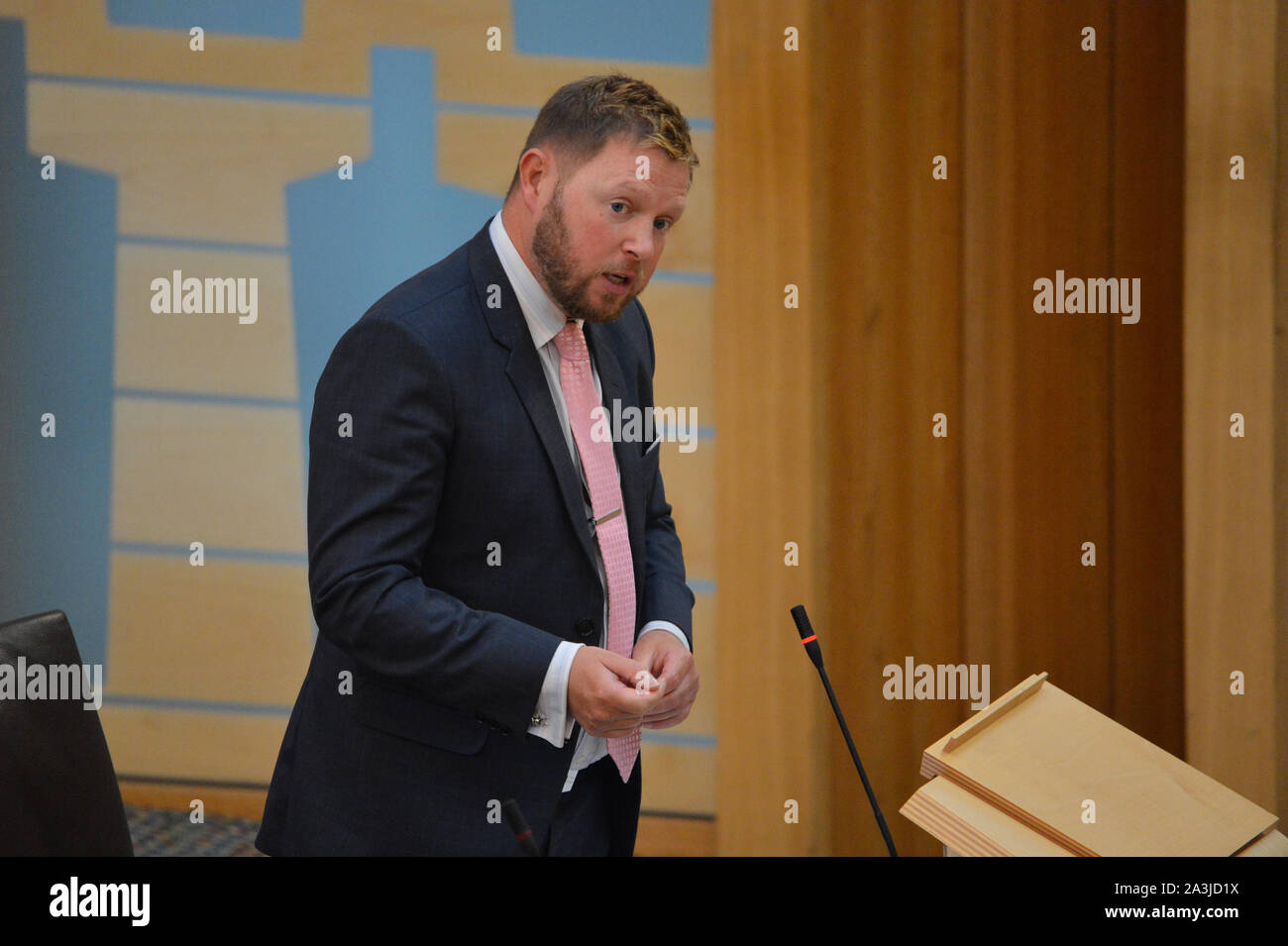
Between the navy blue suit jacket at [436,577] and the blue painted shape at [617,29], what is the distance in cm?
185

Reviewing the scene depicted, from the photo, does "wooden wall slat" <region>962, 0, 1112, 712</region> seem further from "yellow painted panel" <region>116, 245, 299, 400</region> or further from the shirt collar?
"yellow painted panel" <region>116, 245, 299, 400</region>

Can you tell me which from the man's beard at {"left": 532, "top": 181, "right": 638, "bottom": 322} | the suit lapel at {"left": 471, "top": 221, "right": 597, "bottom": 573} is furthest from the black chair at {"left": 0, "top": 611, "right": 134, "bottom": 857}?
the man's beard at {"left": 532, "top": 181, "right": 638, "bottom": 322}

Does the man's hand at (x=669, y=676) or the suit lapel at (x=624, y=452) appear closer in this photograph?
the man's hand at (x=669, y=676)

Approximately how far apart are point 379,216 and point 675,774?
180 centimetres

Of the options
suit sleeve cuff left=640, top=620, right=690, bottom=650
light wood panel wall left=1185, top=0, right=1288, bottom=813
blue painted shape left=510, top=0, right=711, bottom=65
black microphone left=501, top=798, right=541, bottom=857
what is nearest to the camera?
black microphone left=501, top=798, right=541, bottom=857

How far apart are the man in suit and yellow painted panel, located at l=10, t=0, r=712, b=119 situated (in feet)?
6.04

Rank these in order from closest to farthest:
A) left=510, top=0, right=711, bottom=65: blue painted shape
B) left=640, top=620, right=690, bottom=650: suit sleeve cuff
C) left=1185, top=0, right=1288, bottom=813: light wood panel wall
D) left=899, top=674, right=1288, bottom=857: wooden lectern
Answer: left=899, top=674, right=1288, bottom=857: wooden lectern
left=640, top=620, right=690, bottom=650: suit sleeve cuff
left=1185, top=0, right=1288, bottom=813: light wood panel wall
left=510, top=0, right=711, bottom=65: blue painted shape

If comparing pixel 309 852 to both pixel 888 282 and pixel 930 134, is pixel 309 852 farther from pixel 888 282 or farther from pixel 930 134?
pixel 930 134

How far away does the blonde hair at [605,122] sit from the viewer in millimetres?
1488

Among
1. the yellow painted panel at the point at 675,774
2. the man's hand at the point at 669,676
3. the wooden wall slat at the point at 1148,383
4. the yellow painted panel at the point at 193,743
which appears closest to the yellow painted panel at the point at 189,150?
the yellow painted panel at the point at 193,743

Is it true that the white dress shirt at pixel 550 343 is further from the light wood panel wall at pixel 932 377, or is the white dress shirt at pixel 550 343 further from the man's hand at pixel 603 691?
the light wood panel wall at pixel 932 377

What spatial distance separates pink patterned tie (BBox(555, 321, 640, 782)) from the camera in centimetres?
159

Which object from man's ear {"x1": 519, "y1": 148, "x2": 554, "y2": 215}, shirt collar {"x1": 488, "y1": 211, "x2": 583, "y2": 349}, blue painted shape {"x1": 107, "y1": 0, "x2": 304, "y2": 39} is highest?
blue painted shape {"x1": 107, "y1": 0, "x2": 304, "y2": 39}

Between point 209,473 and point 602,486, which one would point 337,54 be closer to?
point 209,473
